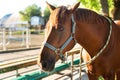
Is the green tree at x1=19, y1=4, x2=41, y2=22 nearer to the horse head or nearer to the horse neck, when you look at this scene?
the horse neck

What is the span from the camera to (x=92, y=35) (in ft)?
13.1

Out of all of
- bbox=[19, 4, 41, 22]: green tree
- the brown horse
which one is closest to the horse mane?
the brown horse

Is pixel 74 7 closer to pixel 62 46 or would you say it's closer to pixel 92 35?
pixel 62 46

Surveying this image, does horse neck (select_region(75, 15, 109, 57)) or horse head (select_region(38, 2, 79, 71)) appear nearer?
horse head (select_region(38, 2, 79, 71))

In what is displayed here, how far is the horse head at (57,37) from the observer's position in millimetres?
3385

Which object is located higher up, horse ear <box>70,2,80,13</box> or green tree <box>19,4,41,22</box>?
green tree <box>19,4,41,22</box>

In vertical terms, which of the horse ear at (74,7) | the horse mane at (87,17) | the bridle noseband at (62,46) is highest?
the horse ear at (74,7)

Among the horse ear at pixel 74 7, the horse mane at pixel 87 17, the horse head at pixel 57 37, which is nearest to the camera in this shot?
the horse head at pixel 57 37

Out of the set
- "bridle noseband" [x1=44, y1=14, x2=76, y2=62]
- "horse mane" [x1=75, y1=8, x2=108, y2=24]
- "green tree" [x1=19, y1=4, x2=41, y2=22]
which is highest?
"green tree" [x1=19, y1=4, x2=41, y2=22]

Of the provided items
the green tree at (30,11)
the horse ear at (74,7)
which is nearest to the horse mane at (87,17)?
the horse ear at (74,7)

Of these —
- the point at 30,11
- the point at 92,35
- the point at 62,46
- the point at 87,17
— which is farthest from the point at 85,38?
the point at 30,11

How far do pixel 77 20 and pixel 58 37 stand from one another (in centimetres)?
42

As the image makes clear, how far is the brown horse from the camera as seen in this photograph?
3.43 m

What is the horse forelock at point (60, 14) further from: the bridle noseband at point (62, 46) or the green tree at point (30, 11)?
the green tree at point (30, 11)
